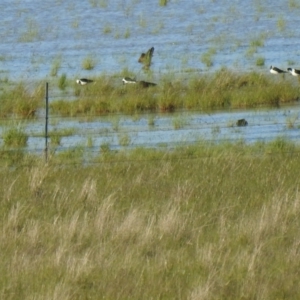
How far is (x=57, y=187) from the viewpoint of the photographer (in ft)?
41.9

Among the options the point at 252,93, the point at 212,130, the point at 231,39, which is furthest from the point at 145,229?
the point at 231,39

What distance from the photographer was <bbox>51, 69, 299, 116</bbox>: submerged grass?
75.5 feet

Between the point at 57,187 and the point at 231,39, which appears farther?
the point at 231,39

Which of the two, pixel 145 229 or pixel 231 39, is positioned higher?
pixel 145 229

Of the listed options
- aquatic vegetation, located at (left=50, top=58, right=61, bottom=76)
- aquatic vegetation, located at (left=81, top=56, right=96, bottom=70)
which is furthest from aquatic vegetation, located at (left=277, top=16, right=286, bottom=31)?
aquatic vegetation, located at (left=50, top=58, right=61, bottom=76)

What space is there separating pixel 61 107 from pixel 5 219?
12283 mm

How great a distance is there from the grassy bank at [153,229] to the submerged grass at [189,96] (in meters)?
8.04

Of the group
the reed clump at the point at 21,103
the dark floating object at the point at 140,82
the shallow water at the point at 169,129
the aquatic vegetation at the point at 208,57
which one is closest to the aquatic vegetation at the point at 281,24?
the aquatic vegetation at the point at 208,57

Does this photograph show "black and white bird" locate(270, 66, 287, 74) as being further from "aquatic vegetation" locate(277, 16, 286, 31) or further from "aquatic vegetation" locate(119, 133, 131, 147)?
"aquatic vegetation" locate(277, 16, 286, 31)

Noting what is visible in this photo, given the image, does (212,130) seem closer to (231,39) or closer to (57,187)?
(57,187)

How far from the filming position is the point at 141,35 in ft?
127

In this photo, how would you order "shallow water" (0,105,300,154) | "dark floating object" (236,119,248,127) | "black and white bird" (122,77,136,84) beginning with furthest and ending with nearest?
1. "black and white bird" (122,77,136,84)
2. "dark floating object" (236,119,248,127)
3. "shallow water" (0,105,300,154)

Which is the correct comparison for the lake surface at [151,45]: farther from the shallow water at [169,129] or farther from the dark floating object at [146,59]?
the dark floating object at [146,59]

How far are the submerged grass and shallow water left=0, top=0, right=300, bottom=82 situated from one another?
→ 3151 millimetres
